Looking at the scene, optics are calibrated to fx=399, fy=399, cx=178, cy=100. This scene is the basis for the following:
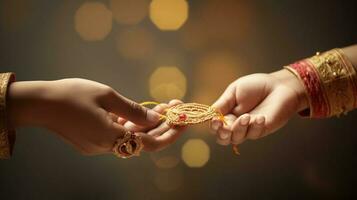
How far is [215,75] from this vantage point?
1.33 m

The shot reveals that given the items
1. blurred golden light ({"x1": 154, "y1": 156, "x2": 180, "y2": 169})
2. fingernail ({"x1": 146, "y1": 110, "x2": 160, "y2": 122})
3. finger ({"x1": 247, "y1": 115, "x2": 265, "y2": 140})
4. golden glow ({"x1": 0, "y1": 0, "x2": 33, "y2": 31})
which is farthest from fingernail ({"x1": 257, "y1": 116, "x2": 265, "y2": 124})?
golden glow ({"x1": 0, "y1": 0, "x2": 33, "y2": 31})

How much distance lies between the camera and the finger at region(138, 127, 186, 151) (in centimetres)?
90

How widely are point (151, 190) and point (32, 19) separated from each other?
684mm

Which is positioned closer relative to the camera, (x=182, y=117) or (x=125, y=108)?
(x=125, y=108)

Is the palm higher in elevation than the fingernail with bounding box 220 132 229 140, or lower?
higher

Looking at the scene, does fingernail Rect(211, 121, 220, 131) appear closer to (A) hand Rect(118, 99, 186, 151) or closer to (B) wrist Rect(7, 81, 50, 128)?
(A) hand Rect(118, 99, 186, 151)

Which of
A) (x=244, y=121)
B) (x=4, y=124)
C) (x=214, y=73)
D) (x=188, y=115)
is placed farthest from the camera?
(x=214, y=73)

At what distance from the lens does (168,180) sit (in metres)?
1.39

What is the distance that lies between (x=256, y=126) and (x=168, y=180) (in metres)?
0.55

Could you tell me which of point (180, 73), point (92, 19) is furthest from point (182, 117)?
point (92, 19)

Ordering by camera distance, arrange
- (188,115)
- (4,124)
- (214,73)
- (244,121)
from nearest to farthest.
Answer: (4,124) < (244,121) < (188,115) < (214,73)

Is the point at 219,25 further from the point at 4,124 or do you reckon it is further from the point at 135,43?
the point at 4,124

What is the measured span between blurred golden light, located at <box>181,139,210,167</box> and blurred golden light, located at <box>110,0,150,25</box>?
455 millimetres

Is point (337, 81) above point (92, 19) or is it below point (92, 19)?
below
